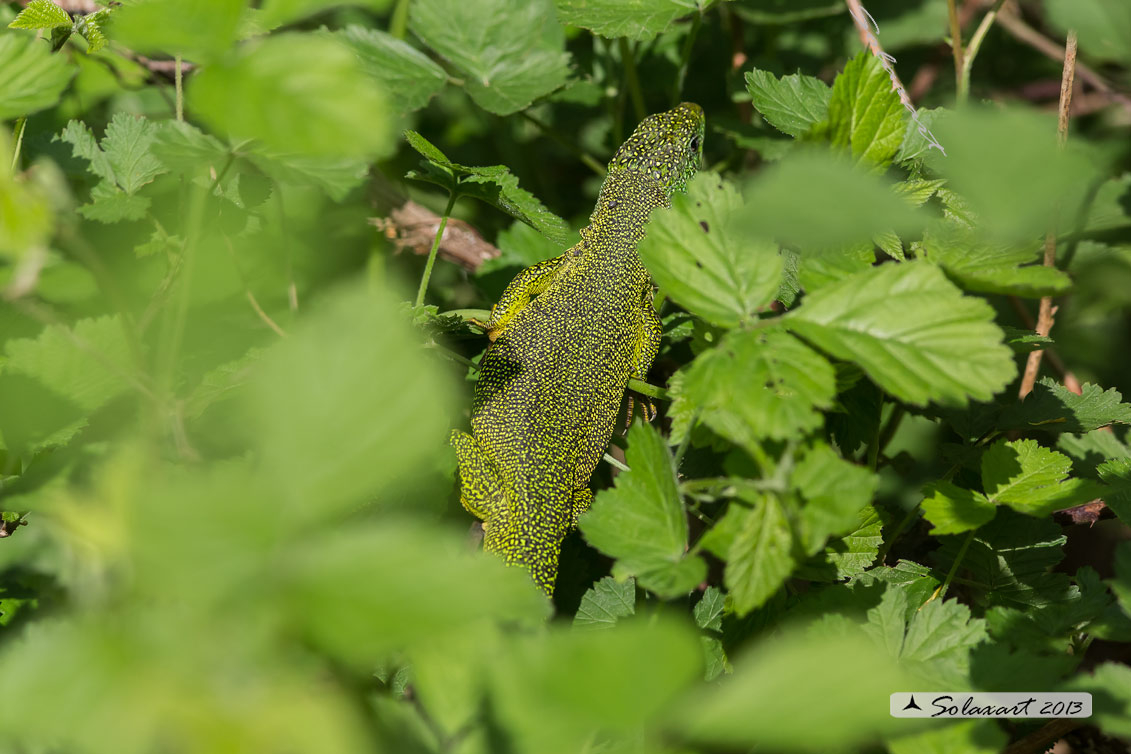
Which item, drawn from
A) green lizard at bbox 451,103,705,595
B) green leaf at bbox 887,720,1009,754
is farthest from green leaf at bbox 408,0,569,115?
green leaf at bbox 887,720,1009,754

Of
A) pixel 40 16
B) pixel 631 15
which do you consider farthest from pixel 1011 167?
pixel 40 16

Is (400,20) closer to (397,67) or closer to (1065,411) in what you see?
(397,67)

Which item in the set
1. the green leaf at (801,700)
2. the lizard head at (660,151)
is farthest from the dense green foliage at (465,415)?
the lizard head at (660,151)

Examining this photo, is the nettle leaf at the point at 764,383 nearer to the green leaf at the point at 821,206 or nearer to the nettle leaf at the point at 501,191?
the green leaf at the point at 821,206

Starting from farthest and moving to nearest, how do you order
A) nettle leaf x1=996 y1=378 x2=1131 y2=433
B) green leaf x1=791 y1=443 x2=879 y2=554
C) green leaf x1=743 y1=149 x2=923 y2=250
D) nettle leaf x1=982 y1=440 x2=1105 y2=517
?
nettle leaf x1=996 y1=378 x2=1131 y2=433, nettle leaf x1=982 y1=440 x2=1105 y2=517, green leaf x1=791 y1=443 x2=879 y2=554, green leaf x1=743 y1=149 x2=923 y2=250

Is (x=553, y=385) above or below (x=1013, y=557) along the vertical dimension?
above

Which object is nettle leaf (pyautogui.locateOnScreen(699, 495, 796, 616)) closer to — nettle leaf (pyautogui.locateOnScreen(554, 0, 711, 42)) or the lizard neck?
the lizard neck
